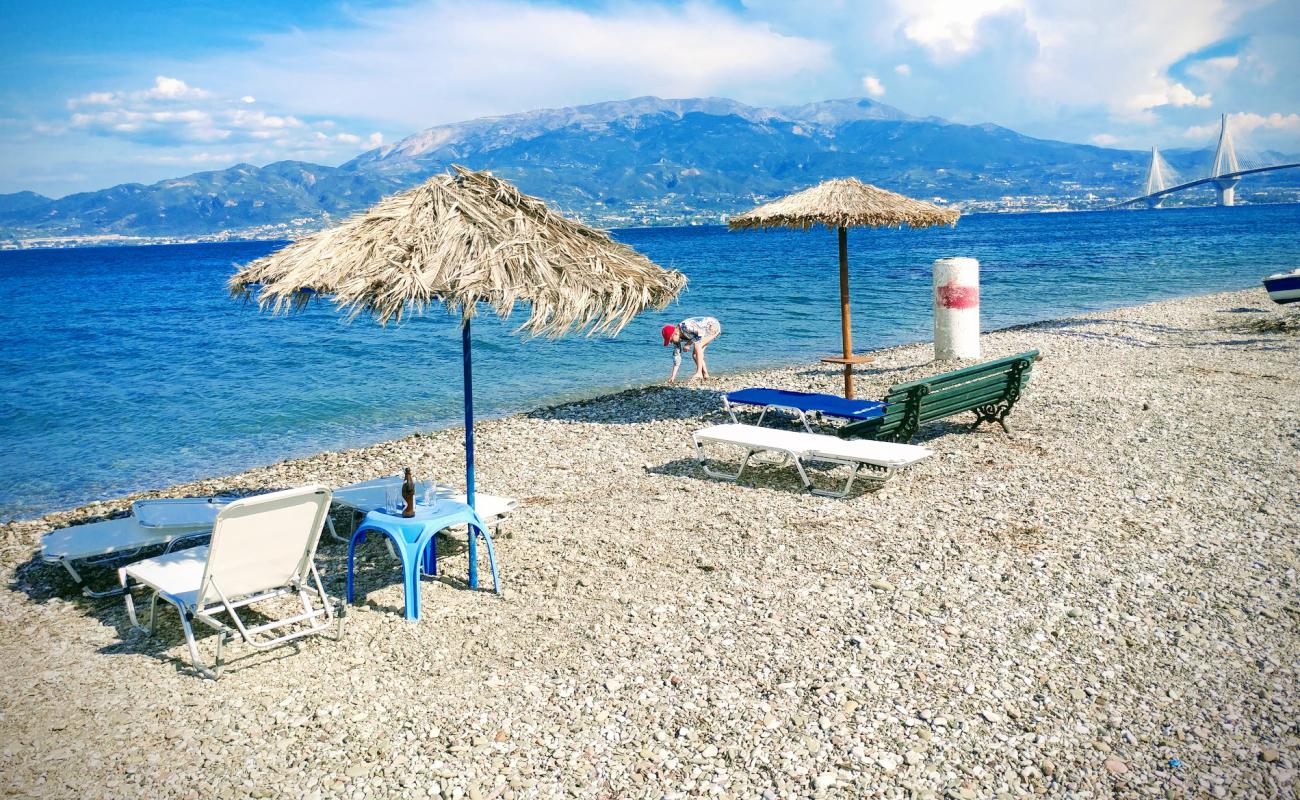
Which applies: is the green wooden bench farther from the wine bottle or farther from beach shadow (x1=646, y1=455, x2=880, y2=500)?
the wine bottle

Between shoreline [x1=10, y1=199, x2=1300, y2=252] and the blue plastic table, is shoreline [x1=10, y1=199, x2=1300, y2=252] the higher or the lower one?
the higher one

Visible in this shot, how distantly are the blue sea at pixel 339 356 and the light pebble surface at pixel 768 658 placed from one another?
6.10 meters

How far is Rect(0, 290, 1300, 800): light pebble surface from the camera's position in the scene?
12.2 ft

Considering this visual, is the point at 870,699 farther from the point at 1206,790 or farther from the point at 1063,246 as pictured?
the point at 1063,246

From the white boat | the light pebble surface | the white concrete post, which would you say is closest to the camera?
the light pebble surface

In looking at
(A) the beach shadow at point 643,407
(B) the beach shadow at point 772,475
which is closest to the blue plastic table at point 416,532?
(B) the beach shadow at point 772,475

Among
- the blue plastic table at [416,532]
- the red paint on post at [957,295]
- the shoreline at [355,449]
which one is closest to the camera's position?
the blue plastic table at [416,532]

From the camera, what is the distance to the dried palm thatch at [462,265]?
5293 millimetres

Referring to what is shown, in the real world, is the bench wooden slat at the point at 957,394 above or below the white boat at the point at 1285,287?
below

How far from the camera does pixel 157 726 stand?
422 cm

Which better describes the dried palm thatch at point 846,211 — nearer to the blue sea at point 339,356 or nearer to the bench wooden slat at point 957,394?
the bench wooden slat at point 957,394

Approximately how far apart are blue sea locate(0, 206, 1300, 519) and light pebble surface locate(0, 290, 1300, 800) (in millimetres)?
6104

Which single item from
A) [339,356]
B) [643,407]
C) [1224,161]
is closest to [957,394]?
[643,407]

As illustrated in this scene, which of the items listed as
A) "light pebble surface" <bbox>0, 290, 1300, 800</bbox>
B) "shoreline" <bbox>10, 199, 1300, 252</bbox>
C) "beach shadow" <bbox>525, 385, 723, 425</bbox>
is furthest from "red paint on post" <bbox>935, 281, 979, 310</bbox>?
"shoreline" <bbox>10, 199, 1300, 252</bbox>
